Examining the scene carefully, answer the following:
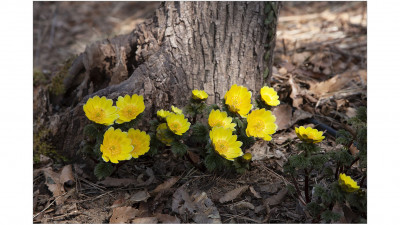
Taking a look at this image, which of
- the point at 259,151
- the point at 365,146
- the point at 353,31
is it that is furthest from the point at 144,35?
the point at 353,31

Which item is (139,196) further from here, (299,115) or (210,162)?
(299,115)

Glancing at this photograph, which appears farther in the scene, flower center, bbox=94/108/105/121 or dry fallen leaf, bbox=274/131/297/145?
dry fallen leaf, bbox=274/131/297/145

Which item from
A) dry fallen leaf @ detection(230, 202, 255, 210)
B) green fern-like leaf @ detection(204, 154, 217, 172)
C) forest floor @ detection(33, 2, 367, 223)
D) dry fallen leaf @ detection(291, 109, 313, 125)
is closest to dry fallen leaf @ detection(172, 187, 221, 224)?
forest floor @ detection(33, 2, 367, 223)

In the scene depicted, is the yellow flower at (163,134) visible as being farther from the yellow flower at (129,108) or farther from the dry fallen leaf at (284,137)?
the dry fallen leaf at (284,137)

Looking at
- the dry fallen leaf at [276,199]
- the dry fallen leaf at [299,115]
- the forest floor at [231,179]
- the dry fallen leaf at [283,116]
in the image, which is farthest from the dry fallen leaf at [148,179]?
the dry fallen leaf at [299,115]

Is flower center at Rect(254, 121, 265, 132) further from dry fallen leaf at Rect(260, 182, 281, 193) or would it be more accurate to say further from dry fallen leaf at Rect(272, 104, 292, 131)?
dry fallen leaf at Rect(272, 104, 292, 131)

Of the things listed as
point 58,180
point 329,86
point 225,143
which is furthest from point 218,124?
point 329,86

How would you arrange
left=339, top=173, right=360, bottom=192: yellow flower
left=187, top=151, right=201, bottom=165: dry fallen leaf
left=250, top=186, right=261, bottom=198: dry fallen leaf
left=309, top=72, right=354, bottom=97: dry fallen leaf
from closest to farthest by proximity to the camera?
left=339, top=173, right=360, bottom=192: yellow flower
left=250, top=186, right=261, bottom=198: dry fallen leaf
left=187, top=151, right=201, bottom=165: dry fallen leaf
left=309, top=72, right=354, bottom=97: dry fallen leaf
